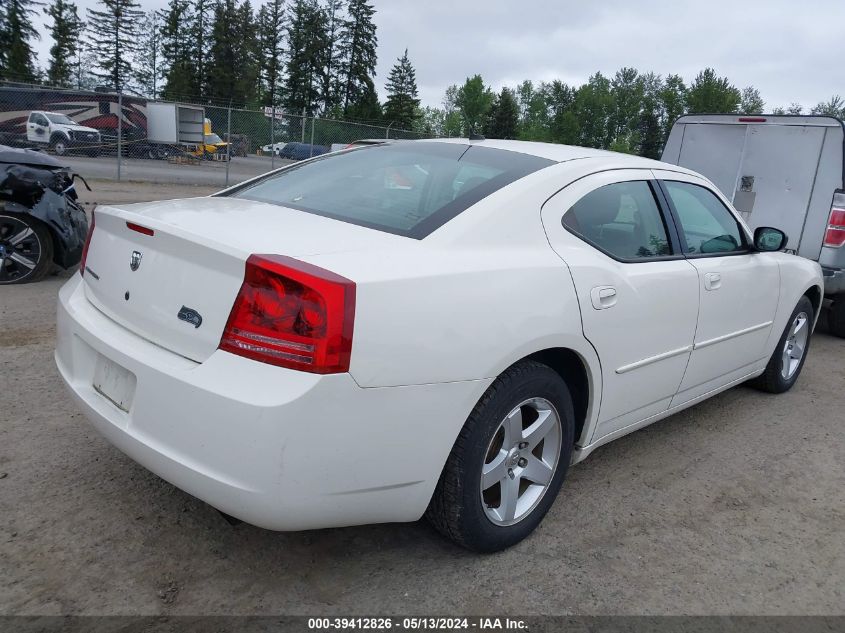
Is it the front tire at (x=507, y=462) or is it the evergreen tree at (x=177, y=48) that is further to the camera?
the evergreen tree at (x=177, y=48)

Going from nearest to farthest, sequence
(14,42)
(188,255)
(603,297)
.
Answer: (188,255)
(603,297)
(14,42)

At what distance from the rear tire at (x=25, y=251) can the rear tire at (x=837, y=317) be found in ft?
25.1

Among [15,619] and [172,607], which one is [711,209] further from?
[15,619]

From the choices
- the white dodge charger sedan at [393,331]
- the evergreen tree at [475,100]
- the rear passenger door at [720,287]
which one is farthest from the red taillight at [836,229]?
the evergreen tree at [475,100]

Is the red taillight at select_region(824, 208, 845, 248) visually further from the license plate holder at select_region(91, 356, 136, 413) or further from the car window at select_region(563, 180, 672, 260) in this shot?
the license plate holder at select_region(91, 356, 136, 413)

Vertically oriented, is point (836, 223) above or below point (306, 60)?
below

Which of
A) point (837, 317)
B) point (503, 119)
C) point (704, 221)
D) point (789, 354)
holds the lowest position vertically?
point (837, 317)

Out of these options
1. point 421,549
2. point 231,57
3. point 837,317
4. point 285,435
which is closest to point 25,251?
point 421,549

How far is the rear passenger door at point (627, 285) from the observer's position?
113 inches

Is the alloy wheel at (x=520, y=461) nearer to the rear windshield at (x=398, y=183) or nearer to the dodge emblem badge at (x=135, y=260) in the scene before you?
the rear windshield at (x=398, y=183)

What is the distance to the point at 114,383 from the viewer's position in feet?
8.01

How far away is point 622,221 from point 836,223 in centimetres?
463

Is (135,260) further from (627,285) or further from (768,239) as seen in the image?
(768,239)

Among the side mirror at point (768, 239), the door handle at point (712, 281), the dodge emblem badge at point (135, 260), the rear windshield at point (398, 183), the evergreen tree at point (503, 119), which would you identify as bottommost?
the door handle at point (712, 281)
